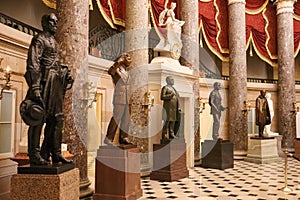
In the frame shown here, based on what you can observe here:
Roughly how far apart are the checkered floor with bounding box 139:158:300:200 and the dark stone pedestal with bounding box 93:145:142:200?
66 centimetres

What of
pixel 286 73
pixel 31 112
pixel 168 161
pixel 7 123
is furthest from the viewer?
pixel 286 73

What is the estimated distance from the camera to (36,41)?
323 cm

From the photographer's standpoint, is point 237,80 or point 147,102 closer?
point 147,102

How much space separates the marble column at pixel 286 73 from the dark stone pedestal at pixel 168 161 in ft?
21.1

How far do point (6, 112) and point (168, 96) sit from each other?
131 inches

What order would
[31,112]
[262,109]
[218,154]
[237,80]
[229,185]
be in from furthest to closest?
[237,80]
[262,109]
[218,154]
[229,185]
[31,112]

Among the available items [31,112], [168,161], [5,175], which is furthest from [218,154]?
[31,112]

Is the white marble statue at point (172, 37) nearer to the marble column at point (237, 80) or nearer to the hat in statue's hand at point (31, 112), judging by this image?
the marble column at point (237, 80)

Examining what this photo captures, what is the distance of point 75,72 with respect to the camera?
5.18 metres

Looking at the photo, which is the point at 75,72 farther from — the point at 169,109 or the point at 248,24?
the point at 248,24

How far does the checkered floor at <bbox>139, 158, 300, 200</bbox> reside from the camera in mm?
5922

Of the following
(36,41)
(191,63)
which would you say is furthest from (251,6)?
(36,41)

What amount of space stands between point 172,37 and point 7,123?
4.56m

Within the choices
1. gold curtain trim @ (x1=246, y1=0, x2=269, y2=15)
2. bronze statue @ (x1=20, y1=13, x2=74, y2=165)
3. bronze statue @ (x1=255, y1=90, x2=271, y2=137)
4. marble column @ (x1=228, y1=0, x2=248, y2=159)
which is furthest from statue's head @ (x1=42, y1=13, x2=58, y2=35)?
gold curtain trim @ (x1=246, y1=0, x2=269, y2=15)
